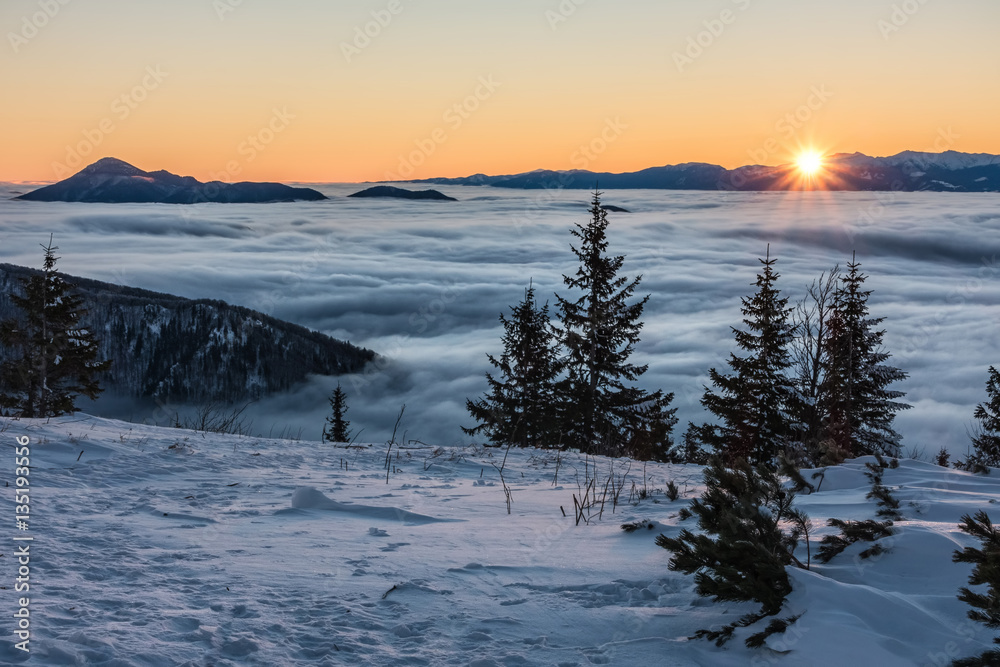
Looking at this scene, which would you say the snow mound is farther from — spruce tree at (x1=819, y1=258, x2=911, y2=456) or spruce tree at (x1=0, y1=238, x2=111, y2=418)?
spruce tree at (x1=0, y1=238, x2=111, y2=418)

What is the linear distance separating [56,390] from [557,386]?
81.1 ft

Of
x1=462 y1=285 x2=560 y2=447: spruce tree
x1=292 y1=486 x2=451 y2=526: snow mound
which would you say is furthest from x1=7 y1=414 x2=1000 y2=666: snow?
x1=462 y1=285 x2=560 y2=447: spruce tree

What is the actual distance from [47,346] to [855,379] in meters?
35.8

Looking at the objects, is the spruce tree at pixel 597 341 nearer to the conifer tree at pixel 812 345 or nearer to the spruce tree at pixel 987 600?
the conifer tree at pixel 812 345

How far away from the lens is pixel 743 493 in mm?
3459

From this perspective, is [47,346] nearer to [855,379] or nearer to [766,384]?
[766,384]

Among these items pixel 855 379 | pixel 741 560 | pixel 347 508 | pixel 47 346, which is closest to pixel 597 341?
pixel 855 379

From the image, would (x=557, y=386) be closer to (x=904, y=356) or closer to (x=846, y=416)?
(x=846, y=416)

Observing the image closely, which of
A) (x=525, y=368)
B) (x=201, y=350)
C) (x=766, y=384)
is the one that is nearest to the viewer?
(x=766, y=384)

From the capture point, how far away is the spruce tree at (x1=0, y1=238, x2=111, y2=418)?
2894 centimetres

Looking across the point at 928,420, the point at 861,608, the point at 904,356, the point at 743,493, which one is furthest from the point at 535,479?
the point at 904,356

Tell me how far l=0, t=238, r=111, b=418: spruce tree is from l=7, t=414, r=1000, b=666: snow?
92.3 ft

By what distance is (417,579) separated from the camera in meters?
3.54

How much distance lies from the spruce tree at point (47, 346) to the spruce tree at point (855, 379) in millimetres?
31854
